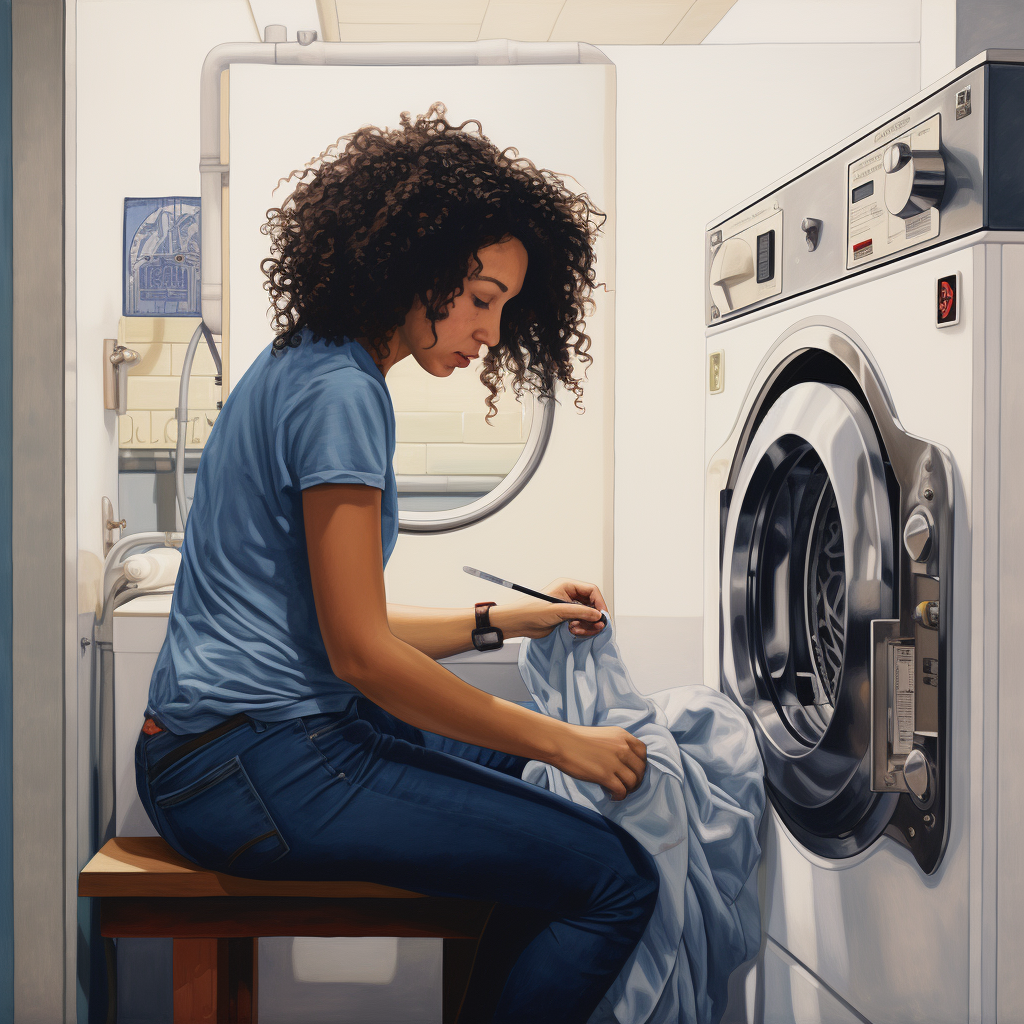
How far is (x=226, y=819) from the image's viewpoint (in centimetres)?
100

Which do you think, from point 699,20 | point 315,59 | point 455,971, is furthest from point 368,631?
point 699,20

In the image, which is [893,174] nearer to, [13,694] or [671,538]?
[671,538]

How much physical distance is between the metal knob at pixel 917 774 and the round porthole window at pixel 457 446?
0.69 meters

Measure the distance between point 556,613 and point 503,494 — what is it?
0.68 feet

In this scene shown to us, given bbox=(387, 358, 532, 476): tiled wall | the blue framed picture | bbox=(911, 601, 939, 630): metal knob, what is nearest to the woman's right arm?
bbox=(387, 358, 532, 476): tiled wall

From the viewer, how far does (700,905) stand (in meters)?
1.10

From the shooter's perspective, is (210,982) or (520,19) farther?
(520,19)

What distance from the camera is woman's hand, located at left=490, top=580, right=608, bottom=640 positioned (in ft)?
4.14

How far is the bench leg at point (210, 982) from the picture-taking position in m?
1.09

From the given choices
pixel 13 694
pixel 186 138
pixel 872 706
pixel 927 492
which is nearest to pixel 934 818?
pixel 872 706

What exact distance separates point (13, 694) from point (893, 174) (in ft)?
4.11

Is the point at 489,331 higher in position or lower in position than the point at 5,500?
higher

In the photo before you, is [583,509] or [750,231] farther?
[583,509]

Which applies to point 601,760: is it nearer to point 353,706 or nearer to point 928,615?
point 353,706
